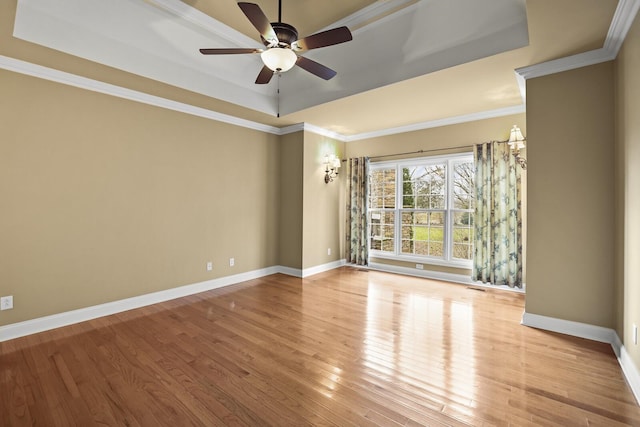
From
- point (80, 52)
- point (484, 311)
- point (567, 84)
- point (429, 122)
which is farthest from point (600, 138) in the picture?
point (80, 52)

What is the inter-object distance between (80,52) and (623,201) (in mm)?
5220

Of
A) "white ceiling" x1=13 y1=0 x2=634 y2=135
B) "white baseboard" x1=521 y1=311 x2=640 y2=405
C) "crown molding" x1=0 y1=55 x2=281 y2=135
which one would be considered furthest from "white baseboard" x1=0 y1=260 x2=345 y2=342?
"white baseboard" x1=521 y1=311 x2=640 y2=405

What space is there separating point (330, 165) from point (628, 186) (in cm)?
421

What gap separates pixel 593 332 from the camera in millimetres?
2902

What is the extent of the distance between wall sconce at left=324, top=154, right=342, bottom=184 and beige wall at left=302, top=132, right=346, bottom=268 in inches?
2.8

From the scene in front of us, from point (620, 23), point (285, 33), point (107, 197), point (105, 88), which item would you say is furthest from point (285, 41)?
point (107, 197)

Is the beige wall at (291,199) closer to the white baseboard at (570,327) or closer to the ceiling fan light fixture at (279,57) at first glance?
the ceiling fan light fixture at (279,57)

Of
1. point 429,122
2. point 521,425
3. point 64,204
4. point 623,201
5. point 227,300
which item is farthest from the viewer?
point 429,122

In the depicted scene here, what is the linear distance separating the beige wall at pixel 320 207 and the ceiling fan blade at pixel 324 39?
307cm

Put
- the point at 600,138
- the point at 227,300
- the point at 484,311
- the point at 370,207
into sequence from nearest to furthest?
the point at 600,138, the point at 484,311, the point at 227,300, the point at 370,207

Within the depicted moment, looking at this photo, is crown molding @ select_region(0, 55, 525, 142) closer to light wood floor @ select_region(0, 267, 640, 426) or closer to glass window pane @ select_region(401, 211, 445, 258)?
glass window pane @ select_region(401, 211, 445, 258)

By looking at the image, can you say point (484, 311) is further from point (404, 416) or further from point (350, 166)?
point (350, 166)

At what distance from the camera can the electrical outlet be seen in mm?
2908

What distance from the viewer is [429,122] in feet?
17.0
